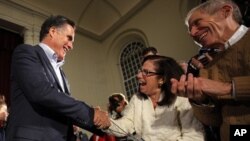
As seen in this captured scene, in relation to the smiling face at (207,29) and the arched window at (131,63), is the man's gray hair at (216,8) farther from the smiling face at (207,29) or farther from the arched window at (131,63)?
the arched window at (131,63)

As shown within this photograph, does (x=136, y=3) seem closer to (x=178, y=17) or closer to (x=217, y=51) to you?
(x=178, y=17)

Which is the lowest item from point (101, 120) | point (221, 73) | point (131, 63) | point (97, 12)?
point (101, 120)

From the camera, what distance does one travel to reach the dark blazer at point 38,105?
2.20 metres

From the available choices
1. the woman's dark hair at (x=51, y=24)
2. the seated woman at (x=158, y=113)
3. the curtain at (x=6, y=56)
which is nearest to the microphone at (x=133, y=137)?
the seated woman at (x=158, y=113)

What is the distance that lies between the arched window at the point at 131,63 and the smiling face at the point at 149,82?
6751 millimetres

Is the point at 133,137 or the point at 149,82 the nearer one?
the point at 133,137

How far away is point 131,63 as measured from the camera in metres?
9.85

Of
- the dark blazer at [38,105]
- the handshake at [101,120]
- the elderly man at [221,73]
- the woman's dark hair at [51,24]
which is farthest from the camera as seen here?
the woman's dark hair at [51,24]

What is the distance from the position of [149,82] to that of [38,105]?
880mm

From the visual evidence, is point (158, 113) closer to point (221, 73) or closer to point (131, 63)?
point (221, 73)

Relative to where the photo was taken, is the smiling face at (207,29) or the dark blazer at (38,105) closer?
the smiling face at (207,29)

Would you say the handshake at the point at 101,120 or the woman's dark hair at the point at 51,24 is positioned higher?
the woman's dark hair at the point at 51,24

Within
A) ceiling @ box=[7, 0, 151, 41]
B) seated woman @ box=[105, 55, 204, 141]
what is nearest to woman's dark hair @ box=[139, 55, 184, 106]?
seated woman @ box=[105, 55, 204, 141]

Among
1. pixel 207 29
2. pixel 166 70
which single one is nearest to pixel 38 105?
pixel 166 70
